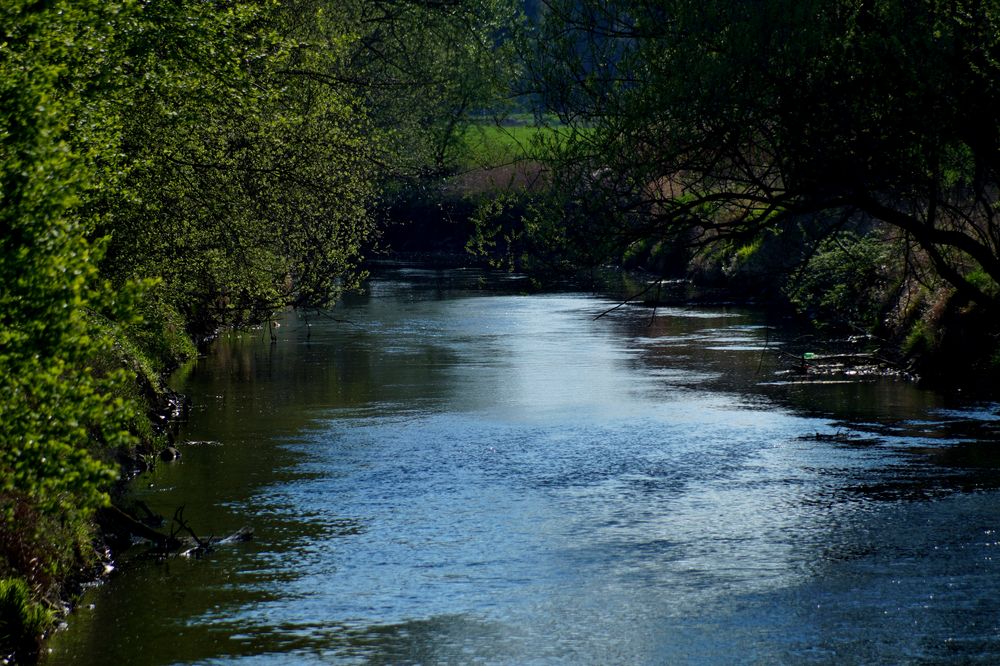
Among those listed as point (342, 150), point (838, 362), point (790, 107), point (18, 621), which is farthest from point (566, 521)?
point (838, 362)

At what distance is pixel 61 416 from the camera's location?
37.0 ft

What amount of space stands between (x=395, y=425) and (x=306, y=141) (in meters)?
6.21

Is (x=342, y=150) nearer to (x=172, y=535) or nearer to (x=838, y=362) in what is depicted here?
(x=172, y=535)

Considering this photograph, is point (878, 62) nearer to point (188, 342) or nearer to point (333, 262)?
point (333, 262)

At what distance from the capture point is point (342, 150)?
2858cm

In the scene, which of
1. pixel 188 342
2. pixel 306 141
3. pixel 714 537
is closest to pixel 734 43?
pixel 714 537

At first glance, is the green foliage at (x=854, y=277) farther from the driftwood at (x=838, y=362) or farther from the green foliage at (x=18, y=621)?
the green foliage at (x=18, y=621)

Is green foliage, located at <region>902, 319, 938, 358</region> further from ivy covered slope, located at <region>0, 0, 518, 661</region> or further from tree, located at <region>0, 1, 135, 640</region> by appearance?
tree, located at <region>0, 1, 135, 640</region>

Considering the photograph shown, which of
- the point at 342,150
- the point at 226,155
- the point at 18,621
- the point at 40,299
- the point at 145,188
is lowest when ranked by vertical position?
the point at 18,621

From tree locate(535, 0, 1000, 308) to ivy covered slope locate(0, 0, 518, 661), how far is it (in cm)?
412

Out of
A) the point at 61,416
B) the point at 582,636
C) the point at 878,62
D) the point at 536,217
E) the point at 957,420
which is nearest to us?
the point at 61,416

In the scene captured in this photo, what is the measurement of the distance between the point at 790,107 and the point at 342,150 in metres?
10.9

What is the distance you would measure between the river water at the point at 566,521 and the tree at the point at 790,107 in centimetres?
447

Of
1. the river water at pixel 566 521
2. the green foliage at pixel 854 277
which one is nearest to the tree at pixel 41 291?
the river water at pixel 566 521
